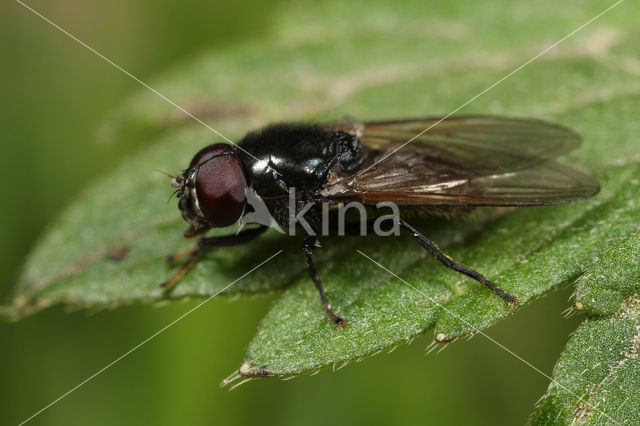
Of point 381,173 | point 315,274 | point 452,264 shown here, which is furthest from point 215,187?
point 452,264

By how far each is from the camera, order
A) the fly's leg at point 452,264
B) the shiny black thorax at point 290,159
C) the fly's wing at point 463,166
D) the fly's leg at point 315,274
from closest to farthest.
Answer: the fly's leg at point 452,264 → the fly's leg at point 315,274 → the fly's wing at point 463,166 → the shiny black thorax at point 290,159

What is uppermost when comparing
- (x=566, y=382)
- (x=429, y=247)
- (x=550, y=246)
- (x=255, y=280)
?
(x=255, y=280)

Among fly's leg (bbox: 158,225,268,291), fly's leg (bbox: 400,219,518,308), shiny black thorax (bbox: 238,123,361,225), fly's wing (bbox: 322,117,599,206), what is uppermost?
shiny black thorax (bbox: 238,123,361,225)

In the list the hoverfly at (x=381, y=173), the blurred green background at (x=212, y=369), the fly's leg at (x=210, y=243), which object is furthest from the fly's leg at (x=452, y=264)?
the blurred green background at (x=212, y=369)

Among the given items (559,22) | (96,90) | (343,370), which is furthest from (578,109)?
(96,90)

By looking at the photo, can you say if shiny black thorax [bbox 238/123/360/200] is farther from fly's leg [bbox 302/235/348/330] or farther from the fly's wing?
fly's leg [bbox 302/235/348/330]

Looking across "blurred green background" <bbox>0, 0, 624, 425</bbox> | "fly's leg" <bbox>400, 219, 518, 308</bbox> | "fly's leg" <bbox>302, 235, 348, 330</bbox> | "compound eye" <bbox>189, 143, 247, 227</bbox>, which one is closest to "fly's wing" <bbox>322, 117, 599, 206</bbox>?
"fly's leg" <bbox>400, 219, 518, 308</bbox>

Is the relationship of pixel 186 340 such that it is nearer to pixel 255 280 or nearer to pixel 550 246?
pixel 255 280

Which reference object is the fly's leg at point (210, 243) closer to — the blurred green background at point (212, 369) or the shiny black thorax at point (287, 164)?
the shiny black thorax at point (287, 164)
